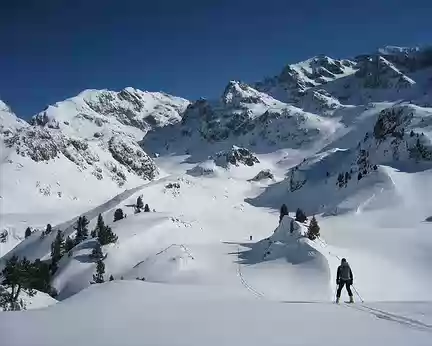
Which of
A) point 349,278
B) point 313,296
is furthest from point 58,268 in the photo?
point 349,278

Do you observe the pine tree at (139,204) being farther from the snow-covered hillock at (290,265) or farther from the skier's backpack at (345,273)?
the skier's backpack at (345,273)

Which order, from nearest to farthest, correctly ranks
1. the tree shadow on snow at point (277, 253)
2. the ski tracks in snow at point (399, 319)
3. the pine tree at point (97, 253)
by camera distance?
the ski tracks in snow at point (399, 319) → the tree shadow on snow at point (277, 253) → the pine tree at point (97, 253)

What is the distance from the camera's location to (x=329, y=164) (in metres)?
161

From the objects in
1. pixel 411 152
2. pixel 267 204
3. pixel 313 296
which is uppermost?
pixel 411 152

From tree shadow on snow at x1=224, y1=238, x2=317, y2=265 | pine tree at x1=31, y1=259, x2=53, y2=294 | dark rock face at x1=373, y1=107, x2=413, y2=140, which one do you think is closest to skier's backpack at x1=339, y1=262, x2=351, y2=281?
tree shadow on snow at x1=224, y1=238, x2=317, y2=265

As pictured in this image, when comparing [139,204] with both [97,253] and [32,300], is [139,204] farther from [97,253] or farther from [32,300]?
[32,300]

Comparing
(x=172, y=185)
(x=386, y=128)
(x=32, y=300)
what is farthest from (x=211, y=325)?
(x=172, y=185)

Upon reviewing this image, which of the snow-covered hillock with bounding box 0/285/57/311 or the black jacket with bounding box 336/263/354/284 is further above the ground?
the black jacket with bounding box 336/263/354/284

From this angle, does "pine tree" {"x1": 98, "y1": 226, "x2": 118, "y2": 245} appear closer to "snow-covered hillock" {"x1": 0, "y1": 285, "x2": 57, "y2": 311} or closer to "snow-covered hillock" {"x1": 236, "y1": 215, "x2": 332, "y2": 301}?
"snow-covered hillock" {"x1": 236, "y1": 215, "x2": 332, "y2": 301}

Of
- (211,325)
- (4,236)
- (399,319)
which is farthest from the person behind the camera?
(4,236)

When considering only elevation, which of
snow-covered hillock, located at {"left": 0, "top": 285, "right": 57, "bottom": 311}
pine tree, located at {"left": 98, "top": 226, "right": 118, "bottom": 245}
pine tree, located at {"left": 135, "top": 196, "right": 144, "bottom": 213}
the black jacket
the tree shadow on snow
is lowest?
snow-covered hillock, located at {"left": 0, "top": 285, "right": 57, "bottom": 311}

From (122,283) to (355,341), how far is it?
16955 millimetres

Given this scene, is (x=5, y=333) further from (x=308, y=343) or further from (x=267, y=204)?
(x=267, y=204)

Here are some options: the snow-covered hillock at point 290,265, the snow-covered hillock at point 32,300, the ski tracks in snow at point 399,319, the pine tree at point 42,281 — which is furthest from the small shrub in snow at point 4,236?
the ski tracks in snow at point 399,319
